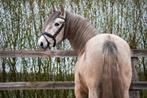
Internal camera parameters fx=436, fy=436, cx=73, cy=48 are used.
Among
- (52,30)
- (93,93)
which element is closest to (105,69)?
(93,93)

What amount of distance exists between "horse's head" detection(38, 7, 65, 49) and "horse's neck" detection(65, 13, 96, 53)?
0.26 ft

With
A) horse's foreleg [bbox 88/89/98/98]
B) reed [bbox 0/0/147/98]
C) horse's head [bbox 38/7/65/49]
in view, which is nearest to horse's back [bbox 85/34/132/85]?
horse's foreleg [bbox 88/89/98/98]

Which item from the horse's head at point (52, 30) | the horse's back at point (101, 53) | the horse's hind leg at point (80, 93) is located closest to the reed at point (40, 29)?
the horse's head at point (52, 30)

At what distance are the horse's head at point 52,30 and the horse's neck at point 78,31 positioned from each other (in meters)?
0.08

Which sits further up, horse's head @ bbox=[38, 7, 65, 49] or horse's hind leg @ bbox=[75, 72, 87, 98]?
horse's head @ bbox=[38, 7, 65, 49]

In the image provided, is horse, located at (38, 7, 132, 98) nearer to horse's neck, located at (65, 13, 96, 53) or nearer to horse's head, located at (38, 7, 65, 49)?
horse's neck, located at (65, 13, 96, 53)

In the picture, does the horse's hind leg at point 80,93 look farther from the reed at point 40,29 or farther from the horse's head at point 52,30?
the reed at point 40,29

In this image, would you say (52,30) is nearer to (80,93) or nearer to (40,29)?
(80,93)

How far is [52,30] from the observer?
4988 mm

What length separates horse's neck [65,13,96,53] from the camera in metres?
4.88

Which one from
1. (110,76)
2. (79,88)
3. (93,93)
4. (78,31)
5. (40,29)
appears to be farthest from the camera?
(40,29)

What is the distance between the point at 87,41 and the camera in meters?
4.82

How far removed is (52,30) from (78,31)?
11.8 inches

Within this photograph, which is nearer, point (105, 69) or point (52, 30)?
point (105, 69)
